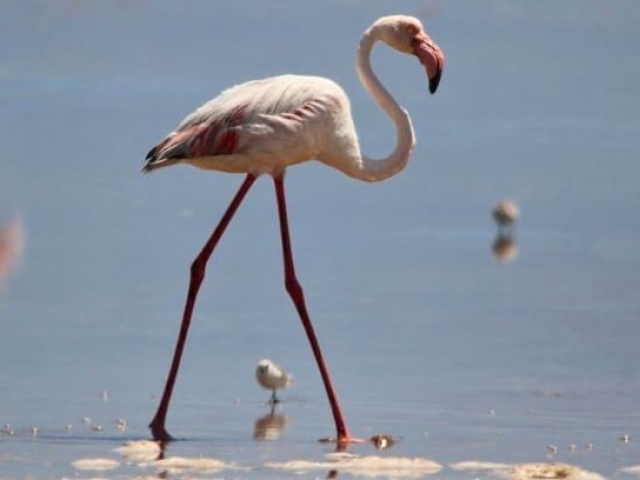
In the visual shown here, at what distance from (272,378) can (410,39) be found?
1.65m

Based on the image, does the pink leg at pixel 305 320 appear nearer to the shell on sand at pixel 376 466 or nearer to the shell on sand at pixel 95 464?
the shell on sand at pixel 376 466

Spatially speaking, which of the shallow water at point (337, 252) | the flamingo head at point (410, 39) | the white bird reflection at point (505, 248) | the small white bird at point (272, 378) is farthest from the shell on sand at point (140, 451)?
the white bird reflection at point (505, 248)

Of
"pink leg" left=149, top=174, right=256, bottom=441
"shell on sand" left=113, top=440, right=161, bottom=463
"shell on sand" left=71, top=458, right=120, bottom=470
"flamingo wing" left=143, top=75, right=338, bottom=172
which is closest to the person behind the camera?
"shell on sand" left=71, top=458, right=120, bottom=470

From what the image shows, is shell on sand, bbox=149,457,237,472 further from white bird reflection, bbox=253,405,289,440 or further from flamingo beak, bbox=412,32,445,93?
flamingo beak, bbox=412,32,445,93

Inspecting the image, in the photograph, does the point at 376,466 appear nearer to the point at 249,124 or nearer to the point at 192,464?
the point at 192,464

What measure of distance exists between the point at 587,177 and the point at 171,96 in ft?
16.3

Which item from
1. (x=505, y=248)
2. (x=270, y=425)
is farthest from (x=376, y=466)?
(x=505, y=248)

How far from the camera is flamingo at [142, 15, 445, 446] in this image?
881 centimetres

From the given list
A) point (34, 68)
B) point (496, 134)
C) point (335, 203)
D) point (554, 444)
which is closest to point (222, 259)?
point (335, 203)

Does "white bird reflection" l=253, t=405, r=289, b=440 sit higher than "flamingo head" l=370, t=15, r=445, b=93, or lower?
lower

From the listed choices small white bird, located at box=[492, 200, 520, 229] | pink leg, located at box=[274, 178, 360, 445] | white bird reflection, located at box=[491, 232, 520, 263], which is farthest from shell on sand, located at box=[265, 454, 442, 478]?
small white bird, located at box=[492, 200, 520, 229]

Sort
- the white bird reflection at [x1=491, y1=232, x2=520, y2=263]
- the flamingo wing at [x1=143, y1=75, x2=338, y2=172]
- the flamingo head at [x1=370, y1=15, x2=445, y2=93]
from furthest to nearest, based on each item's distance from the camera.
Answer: the white bird reflection at [x1=491, y1=232, x2=520, y2=263], the flamingo head at [x1=370, y1=15, x2=445, y2=93], the flamingo wing at [x1=143, y1=75, x2=338, y2=172]

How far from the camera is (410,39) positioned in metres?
9.27

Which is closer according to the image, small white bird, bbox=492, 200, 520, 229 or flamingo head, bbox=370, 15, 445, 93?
flamingo head, bbox=370, 15, 445, 93
